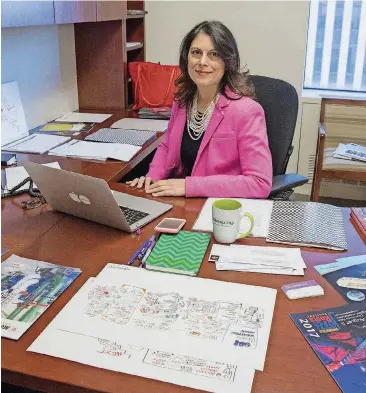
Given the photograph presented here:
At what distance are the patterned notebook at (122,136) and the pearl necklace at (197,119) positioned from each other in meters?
0.33

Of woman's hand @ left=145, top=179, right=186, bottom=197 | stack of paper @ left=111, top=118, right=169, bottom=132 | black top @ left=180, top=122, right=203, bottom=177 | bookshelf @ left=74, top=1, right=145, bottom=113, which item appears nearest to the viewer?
woman's hand @ left=145, top=179, right=186, bottom=197

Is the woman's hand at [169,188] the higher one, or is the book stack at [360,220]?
the woman's hand at [169,188]

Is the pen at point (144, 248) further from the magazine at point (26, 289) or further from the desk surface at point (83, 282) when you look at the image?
the magazine at point (26, 289)

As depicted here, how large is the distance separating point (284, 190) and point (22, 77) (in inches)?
53.0

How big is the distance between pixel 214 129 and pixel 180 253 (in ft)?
2.48

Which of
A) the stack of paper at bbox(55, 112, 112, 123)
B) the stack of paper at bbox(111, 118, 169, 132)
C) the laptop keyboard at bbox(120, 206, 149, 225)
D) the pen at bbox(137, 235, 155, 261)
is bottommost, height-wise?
the pen at bbox(137, 235, 155, 261)

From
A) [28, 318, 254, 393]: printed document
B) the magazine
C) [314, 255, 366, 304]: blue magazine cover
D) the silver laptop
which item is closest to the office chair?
the silver laptop

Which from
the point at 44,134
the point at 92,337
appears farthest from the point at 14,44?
the point at 92,337

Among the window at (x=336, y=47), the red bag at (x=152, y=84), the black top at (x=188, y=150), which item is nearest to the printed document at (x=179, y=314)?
the black top at (x=188, y=150)

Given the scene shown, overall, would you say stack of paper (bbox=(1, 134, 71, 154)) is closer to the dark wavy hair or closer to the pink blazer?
the pink blazer

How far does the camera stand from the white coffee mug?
1304mm

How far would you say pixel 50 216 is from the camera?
4.92 feet

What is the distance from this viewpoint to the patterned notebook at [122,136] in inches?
90.5

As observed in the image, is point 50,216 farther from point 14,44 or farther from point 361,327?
point 14,44
